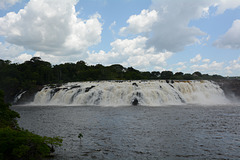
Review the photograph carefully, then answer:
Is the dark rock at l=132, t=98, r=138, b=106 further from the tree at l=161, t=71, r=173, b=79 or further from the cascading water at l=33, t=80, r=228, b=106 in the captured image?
the tree at l=161, t=71, r=173, b=79

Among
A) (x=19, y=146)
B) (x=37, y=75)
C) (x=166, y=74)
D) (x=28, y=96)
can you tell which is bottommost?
(x=28, y=96)

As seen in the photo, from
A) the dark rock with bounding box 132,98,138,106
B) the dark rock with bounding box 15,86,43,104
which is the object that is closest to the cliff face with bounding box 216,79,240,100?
the dark rock with bounding box 132,98,138,106

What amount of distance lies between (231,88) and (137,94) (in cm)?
1897

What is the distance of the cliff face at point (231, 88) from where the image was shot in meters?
35.5

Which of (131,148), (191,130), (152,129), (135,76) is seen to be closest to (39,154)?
(131,148)

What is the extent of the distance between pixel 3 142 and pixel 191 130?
33.5 ft

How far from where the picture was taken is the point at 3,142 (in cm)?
642

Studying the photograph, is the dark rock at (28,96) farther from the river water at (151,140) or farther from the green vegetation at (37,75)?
the river water at (151,140)

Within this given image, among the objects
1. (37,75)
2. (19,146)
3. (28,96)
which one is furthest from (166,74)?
(19,146)

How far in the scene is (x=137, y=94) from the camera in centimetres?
2906

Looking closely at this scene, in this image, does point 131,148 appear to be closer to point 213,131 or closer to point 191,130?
point 191,130

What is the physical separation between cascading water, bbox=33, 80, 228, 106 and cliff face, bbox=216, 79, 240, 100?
4.88 ft

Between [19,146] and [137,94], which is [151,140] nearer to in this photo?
[19,146]

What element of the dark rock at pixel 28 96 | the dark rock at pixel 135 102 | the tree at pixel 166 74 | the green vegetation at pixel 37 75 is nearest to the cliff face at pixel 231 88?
the dark rock at pixel 135 102
